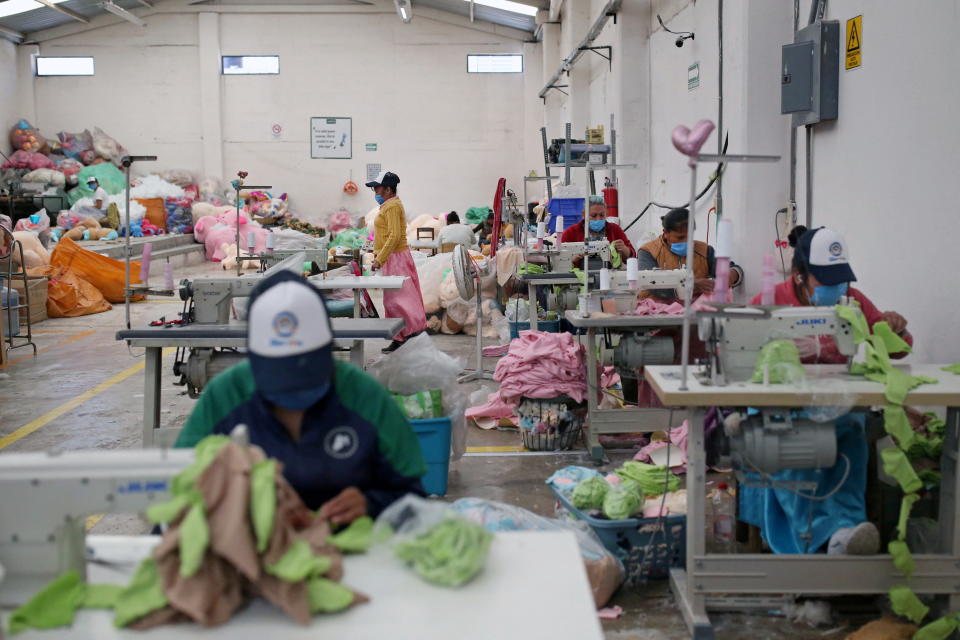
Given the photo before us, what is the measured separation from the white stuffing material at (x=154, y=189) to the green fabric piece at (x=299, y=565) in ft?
52.8

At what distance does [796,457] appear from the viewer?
2.84m

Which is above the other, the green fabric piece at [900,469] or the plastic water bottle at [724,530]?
the green fabric piece at [900,469]

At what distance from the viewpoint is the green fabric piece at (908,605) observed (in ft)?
9.25

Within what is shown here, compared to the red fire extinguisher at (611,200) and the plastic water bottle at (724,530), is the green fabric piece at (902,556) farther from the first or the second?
the red fire extinguisher at (611,200)

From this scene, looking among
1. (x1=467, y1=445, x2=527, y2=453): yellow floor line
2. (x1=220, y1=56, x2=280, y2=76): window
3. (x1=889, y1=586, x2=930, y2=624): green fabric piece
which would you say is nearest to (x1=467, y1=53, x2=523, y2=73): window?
(x1=220, y1=56, x2=280, y2=76): window

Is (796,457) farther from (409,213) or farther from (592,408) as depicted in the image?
(409,213)

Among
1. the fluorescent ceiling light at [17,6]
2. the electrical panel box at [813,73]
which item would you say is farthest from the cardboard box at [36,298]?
the electrical panel box at [813,73]

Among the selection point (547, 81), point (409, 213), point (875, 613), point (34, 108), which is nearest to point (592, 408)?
point (875, 613)

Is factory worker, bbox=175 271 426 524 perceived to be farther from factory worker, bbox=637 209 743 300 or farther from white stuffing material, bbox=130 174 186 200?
white stuffing material, bbox=130 174 186 200

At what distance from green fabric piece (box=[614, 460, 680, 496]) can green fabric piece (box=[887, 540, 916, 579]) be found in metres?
0.86

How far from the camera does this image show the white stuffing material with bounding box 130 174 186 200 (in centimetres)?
1659

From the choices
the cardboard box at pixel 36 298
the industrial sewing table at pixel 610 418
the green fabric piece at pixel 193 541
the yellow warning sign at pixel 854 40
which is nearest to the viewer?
the green fabric piece at pixel 193 541

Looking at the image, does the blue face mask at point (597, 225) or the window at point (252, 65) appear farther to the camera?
the window at point (252, 65)

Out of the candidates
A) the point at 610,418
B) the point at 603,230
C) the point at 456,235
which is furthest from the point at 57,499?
the point at 456,235
